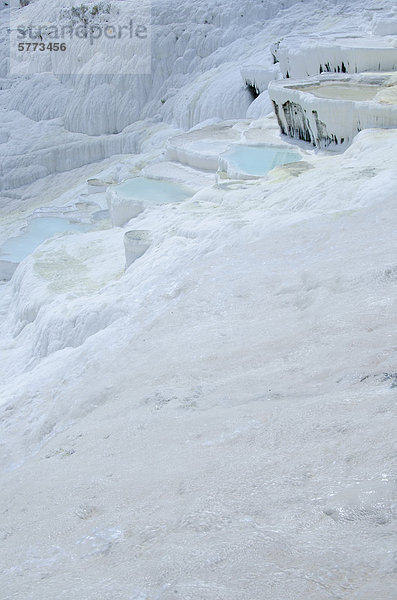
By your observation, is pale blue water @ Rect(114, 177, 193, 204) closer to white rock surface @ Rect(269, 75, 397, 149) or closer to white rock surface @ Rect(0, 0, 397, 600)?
white rock surface @ Rect(0, 0, 397, 600)

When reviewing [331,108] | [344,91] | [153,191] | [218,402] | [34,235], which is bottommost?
[34,235]

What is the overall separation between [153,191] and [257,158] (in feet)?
5.77

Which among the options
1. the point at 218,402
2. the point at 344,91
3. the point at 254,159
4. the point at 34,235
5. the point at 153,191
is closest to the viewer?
the point at 218,402

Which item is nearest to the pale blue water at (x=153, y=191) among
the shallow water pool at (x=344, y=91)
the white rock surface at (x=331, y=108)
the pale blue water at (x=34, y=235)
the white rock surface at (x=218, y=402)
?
the pale blue water at (x=34, y=235)

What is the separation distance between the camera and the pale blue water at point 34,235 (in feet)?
37.0

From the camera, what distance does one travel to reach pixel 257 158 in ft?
34.7

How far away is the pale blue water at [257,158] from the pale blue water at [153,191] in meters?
0.93

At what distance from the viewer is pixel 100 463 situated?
3.11m

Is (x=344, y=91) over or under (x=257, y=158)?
over

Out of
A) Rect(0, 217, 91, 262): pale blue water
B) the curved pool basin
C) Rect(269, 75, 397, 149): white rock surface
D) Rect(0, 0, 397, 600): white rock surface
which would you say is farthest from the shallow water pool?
Rect(0, 217, 91, 262): pale blue water

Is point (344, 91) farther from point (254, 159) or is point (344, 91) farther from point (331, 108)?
point (254, 159)

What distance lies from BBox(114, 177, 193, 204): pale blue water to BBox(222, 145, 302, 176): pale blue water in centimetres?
93

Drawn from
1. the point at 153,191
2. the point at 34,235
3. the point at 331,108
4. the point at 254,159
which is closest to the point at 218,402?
the point at 331,108

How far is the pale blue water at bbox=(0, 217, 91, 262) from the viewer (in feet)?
37.0
